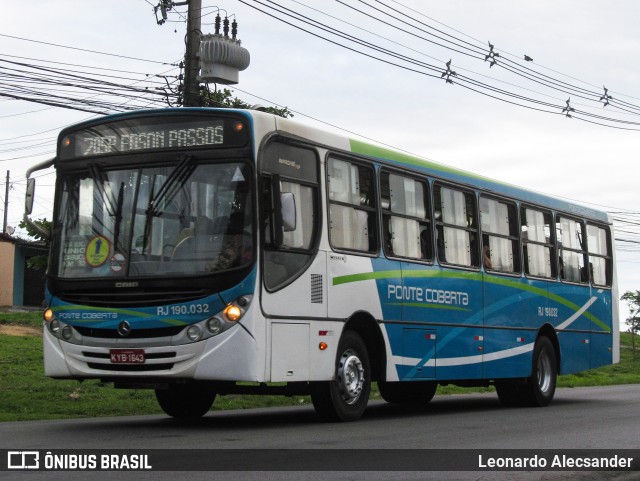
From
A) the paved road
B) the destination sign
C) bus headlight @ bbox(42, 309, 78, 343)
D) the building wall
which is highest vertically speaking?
the building wall

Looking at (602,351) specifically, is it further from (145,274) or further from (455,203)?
(145,274)

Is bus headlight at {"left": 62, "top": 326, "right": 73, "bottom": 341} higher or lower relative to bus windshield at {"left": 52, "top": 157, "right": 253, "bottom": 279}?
lower

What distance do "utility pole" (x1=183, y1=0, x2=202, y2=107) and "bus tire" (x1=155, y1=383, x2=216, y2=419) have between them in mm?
6041

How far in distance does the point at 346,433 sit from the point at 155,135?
3.81 metres

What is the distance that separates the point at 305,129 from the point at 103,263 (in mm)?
2774

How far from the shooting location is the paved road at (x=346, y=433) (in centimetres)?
909

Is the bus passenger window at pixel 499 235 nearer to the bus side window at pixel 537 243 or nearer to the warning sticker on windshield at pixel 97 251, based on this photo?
the bus side window at pixel 537 243

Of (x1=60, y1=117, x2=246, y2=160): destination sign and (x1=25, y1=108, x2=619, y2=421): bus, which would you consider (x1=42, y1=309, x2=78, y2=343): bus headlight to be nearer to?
(x1=25, y1=108, x2=619, y2=421): bus

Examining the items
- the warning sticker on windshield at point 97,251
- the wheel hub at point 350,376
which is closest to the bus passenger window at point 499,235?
the wheel hub at point 350,376

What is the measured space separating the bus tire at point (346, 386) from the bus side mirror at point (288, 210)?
185cm

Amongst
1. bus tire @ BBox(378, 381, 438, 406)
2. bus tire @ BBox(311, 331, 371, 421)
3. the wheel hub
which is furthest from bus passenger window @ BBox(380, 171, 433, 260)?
bus tire @ BBox(378, 381, 438, 406)

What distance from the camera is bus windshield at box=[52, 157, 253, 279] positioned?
39.2ft

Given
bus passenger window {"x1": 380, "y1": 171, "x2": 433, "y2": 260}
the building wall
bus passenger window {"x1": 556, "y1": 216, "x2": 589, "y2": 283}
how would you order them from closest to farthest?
1. bus passenger window {"x1": 380, "y1": 171, "x2": 433, "y2": 260}
2. bus passenger window {"x1": 556, "y1": 216, "x2": 589, "y2": 283}
3. the building wall

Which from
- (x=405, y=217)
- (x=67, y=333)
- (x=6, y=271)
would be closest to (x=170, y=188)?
(x=67, y=333)
